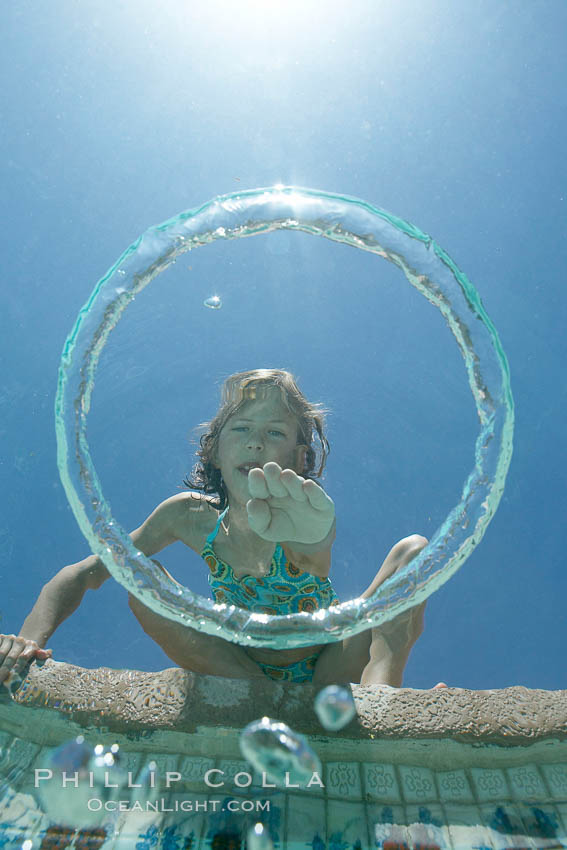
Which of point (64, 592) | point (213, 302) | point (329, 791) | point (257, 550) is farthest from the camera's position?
point (213, 302)

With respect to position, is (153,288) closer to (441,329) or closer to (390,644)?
(441,329)

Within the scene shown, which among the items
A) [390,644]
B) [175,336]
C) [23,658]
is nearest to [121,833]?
[23,658]

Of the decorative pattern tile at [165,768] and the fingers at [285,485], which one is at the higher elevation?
the fingers at [285,485]

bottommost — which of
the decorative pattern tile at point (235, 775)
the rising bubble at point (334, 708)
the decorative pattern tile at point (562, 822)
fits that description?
the decorative pattern tile at point (562, 822)

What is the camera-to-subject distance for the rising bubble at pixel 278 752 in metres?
1.82

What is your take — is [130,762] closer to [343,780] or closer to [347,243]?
[343,780]

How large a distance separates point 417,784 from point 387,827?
17 cm

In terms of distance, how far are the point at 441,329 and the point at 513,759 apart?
2.04 m

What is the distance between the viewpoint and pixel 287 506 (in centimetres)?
210

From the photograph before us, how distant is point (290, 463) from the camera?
2807mm

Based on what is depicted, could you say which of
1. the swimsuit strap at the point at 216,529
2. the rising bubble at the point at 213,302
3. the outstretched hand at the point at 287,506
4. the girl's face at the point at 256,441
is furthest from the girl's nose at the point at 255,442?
the rising bubble at the point at 213,302

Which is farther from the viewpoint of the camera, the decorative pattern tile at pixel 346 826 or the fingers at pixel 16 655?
the fingers at pixel 16 655

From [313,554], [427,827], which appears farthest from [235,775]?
[313,554]

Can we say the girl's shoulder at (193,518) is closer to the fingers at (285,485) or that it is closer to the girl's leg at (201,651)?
the girl's leg at (201,651)
